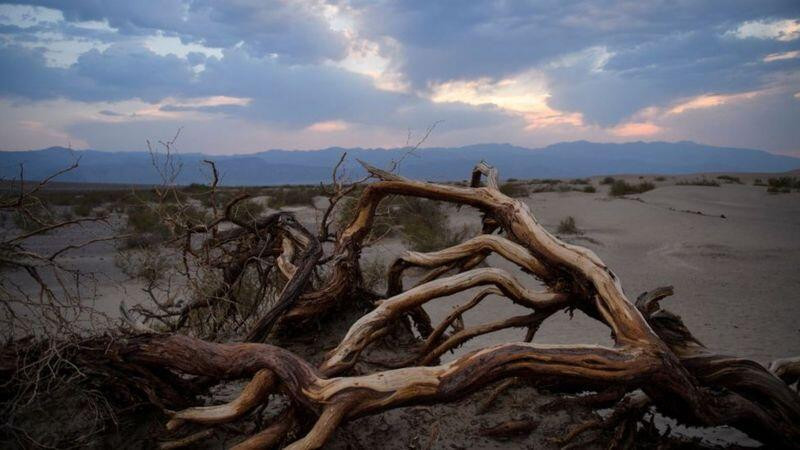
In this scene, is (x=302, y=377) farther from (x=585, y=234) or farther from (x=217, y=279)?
(x=585, y=234)

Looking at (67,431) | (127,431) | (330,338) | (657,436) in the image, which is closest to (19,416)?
(67,431)

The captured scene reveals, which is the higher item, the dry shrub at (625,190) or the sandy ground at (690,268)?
the dry shrub at (625,190)

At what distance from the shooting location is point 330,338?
3.83 meters

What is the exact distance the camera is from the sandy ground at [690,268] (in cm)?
606

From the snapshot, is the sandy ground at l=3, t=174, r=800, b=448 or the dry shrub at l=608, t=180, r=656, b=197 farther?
the dry shrub at l=608, t=180, r=656, b=197

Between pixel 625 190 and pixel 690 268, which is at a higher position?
pixel 625 190

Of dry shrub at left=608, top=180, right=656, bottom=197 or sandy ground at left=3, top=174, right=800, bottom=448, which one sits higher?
dry shrub at left=608, top=180, right=656, bottom=197

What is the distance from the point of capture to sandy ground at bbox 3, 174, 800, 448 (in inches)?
239

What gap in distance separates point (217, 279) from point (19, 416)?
7.05 feet

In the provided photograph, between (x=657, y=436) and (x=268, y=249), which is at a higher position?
(x=268, y=249)

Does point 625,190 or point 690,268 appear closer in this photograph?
point 690,268

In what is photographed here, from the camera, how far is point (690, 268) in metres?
10.0

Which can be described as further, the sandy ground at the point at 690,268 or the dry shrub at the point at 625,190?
the dry shrub at the point at 625,190

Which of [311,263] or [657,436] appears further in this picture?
[311,263]
